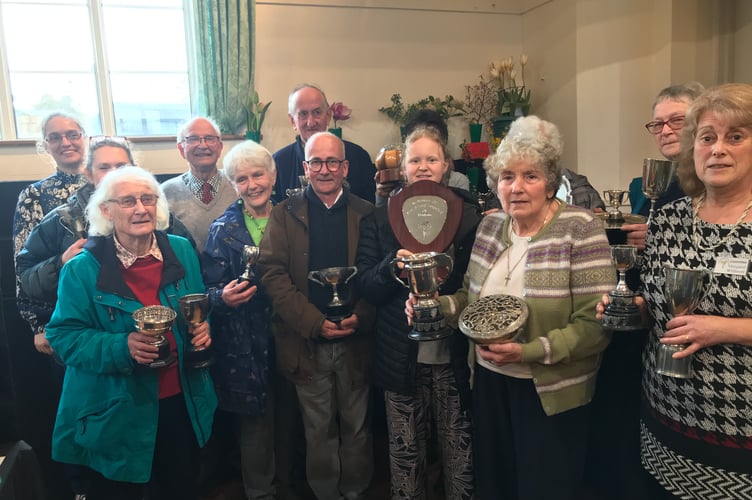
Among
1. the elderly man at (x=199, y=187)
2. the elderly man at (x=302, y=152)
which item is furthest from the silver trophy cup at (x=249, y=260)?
the elderly man at (x=302, y=152)

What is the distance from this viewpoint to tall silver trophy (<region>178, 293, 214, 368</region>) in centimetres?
187

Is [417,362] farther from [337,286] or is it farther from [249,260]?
[249,260]

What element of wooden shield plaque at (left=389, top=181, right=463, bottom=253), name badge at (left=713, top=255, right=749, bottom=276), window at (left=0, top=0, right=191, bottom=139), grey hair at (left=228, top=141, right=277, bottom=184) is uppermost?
window at (left=0, top=0, right=191, bottom=139)

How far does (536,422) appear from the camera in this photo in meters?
Result: 1.66

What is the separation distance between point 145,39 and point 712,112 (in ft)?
15.1

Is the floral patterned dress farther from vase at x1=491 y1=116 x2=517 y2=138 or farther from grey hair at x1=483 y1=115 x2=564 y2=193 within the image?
vase at x1=491 y1=116 x2=517 y2=138

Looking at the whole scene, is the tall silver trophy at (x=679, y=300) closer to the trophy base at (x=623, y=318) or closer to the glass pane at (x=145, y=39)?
the trophy base at (x=623, y=318)

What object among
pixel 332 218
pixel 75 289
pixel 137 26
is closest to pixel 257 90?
pixel 137 26

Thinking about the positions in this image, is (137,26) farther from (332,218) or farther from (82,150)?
(332,218)

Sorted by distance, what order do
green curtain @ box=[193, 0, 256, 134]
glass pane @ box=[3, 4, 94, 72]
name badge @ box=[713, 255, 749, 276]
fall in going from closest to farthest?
1. name badge @ box=[713, 255, 749, 276]
2. glass pane @ box=[3, 4, 94, 72]
3. green curtain @ box=[193, 0, 256, 134]

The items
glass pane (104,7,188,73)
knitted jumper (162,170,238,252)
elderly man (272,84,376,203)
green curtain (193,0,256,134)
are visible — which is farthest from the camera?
→ glass pane (104,7,188,73)

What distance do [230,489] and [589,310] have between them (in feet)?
6.38

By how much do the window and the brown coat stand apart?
10.2 feet

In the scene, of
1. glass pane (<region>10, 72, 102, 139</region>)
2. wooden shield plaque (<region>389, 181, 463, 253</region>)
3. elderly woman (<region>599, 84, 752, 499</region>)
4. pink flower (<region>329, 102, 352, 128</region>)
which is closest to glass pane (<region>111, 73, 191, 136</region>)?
glass pane (<region>10, 72, 102, 139</region>)
